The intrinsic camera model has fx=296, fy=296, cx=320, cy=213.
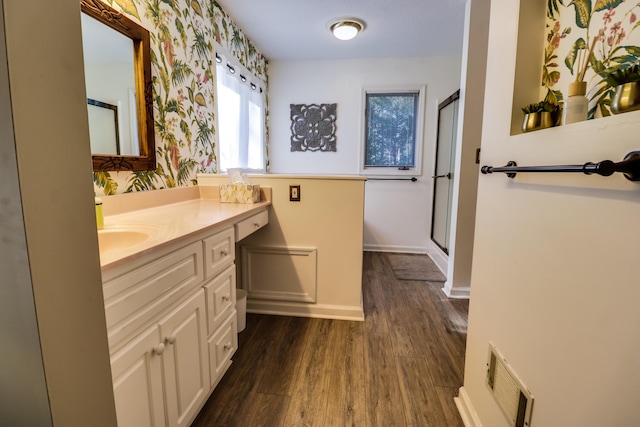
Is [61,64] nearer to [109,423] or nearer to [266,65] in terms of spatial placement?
[109,423]

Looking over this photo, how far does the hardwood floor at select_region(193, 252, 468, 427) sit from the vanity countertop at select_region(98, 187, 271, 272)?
2.58 ft

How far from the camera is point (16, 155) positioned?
1.06 feet

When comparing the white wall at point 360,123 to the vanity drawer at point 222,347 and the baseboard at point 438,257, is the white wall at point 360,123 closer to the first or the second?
the baseboard at point 438,257

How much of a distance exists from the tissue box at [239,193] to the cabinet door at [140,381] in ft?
3.55

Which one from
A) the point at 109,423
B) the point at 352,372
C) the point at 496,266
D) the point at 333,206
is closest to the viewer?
the point at 109,423

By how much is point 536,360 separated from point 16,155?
111 cm

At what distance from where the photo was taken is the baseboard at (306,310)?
2084mm

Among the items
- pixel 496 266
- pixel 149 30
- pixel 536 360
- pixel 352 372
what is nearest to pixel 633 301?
pixel 536 360

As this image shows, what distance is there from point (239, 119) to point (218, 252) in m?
1.95

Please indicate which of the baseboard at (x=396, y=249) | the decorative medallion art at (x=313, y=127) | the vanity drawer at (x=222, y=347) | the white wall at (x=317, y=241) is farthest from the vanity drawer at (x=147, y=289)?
the baseboard at (x=396, y=249)

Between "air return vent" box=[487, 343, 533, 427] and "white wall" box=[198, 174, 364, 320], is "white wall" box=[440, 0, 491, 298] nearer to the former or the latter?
"white wall" box=[198, 174, 364, 320]

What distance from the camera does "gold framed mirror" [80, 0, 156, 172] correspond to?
1264 millimetres

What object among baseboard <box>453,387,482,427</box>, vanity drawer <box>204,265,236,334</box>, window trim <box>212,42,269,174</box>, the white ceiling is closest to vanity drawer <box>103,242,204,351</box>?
vanity drawer <box>204,265,236,334</box>

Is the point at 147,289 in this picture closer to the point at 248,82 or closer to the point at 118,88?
the point at 118,88
